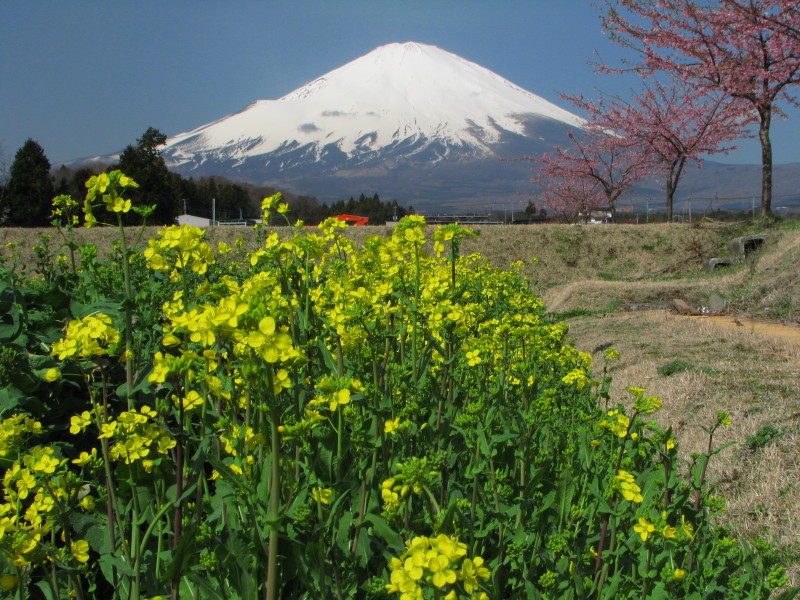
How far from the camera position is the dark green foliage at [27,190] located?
111ft

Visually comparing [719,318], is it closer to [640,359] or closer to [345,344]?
[640,359]

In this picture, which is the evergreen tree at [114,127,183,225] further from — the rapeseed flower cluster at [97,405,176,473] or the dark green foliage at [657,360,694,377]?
the rapeseed flower cluster at [97,405,176,473]

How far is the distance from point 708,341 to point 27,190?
3623cm

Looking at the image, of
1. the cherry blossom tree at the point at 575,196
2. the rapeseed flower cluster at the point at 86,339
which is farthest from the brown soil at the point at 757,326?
the cherry blossom tree at the point at 575,196

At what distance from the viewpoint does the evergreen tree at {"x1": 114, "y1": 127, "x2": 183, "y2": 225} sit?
111ft

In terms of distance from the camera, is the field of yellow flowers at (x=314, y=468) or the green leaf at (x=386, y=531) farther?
the green leaf at (x=386, y=531)

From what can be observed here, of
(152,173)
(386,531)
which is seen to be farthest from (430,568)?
(152,173)

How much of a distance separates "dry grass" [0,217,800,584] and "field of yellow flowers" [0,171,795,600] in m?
0.99

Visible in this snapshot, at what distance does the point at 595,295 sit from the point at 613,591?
29.2 feet

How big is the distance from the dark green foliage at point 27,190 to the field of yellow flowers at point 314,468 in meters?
35.8

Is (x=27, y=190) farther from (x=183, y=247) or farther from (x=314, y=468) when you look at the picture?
(x=314, y=468)

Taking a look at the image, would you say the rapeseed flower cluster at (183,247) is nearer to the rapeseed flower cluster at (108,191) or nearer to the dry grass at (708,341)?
the rapeseed flower cluster at (108,191)

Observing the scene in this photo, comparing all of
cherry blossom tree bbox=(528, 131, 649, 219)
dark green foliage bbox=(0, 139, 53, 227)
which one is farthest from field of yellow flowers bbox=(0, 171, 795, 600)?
dark green foliage bbox=(0, 139, 53, 227)

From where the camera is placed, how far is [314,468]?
1.95 metres
